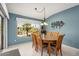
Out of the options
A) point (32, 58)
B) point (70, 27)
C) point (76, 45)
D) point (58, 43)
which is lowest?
point (76, 45)

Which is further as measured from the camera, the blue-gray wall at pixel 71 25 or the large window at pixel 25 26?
the large window at pixel 25 26

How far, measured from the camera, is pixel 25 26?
23.4 feet

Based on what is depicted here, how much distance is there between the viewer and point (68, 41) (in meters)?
5.09

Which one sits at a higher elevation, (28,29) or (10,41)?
(28,29)

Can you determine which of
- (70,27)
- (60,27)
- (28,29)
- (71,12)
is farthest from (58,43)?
(28,29)

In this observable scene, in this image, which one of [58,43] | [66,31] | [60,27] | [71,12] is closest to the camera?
[58,43]

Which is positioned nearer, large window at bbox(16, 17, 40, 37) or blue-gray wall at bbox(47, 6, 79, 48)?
blue-gray wall at bbox(47, 6, 79, 48)

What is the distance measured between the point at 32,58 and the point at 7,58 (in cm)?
23

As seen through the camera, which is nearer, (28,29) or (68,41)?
(68,41)

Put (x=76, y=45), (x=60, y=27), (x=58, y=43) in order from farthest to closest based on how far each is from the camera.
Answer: (x=60, y=27) → (x=76, y=45) → (x=58, y=43)

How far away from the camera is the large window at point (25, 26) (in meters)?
6.60

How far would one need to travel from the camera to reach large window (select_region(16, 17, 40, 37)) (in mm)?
6597

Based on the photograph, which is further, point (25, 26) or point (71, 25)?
point (25, 26)

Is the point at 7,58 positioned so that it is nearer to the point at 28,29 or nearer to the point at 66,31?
the point at 66,31
